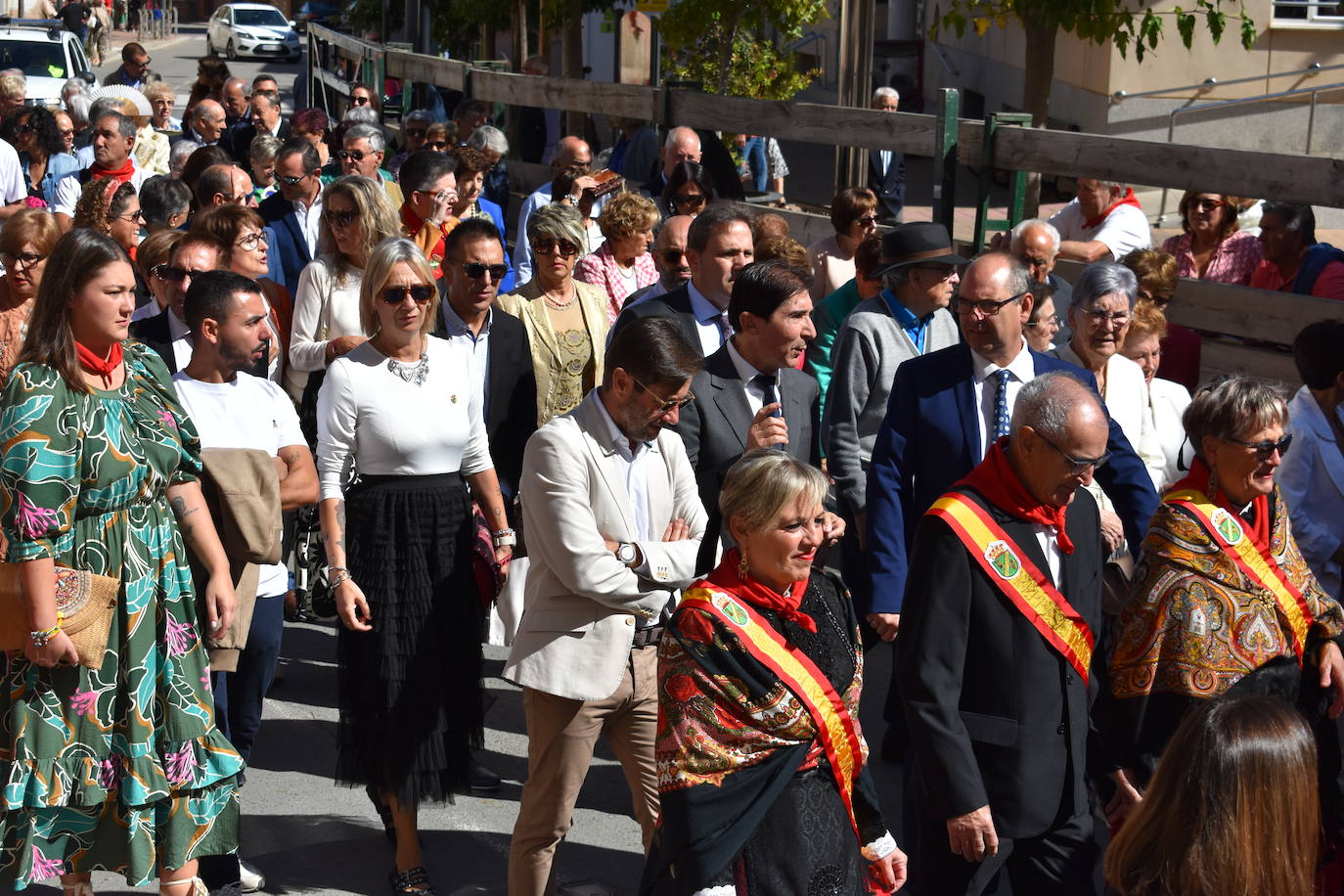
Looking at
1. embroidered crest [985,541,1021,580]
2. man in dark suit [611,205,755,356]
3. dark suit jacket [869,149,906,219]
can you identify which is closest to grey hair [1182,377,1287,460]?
embroidered crest [985,541,1021,580]

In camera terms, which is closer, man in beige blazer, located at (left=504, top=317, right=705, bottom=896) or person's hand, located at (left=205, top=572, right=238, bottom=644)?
man in beige blazer, located at (left=504, top=317, right=705, bottom=896)

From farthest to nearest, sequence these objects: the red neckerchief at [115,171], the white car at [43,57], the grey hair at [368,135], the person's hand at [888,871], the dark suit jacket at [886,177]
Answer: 1. the white car at [43,57]
2. the dark suit jacket at [886,177]
3. the red neckerchief at [115,171]
4. the grey hair at [368,135]
5. the person's hand at [888,871]

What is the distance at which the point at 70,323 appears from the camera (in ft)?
15.0

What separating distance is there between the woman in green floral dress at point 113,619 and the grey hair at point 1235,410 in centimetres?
289

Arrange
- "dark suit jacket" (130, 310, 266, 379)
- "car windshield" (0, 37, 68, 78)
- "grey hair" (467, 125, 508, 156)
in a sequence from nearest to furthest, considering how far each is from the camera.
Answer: "dark suit jacket" (130, 310, 266, 379) → "grey hair" (467, 125, 508, 156) → "car windshield" (0, 37, 68, 78)

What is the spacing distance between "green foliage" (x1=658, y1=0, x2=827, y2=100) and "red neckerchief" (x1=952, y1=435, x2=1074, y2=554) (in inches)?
408

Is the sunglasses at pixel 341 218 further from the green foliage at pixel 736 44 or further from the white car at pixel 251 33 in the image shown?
the white car at pixel 251 33

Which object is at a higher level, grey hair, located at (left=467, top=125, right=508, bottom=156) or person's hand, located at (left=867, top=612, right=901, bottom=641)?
grey hair, located at (left=467, top=125, right=508, bottom=156)

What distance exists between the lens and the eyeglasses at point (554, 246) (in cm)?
712

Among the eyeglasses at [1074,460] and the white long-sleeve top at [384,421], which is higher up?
the eyeglasses at [1074,460]

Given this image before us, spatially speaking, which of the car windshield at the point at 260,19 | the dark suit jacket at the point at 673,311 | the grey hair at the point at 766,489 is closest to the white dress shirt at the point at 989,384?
the dark suit jacket at the point at 673,311

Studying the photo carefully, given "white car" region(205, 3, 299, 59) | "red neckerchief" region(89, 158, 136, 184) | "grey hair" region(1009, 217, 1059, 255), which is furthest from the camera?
"white car" region(205, 3, 299, 59)

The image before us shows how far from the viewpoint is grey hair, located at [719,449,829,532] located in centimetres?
403

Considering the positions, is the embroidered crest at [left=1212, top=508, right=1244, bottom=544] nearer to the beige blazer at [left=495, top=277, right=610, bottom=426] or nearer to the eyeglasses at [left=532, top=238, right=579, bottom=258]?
the beige blazer at [left=495, top=277, right=610, bottom=426]
